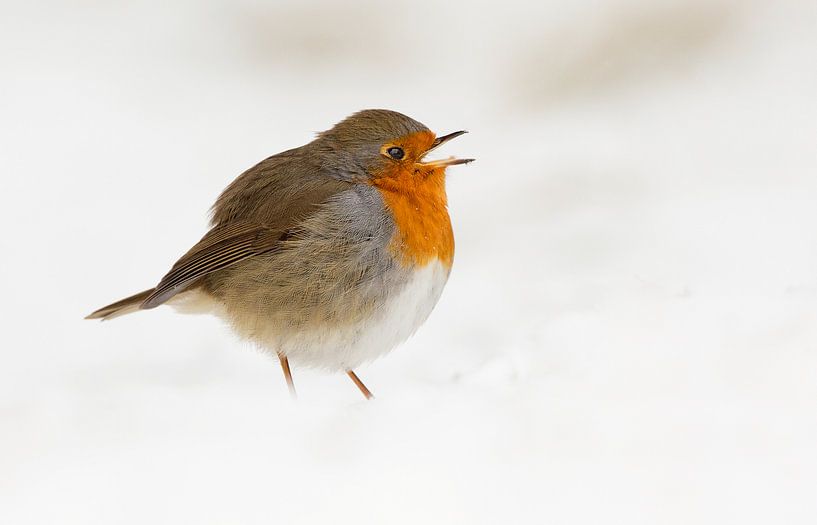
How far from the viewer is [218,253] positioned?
4.09m

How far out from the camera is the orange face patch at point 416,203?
3.86 metres

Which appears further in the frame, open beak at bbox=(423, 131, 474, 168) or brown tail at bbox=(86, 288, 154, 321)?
brown tail at bbox=(86, 288, 154, 321)

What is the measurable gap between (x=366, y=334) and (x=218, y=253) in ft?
2.26

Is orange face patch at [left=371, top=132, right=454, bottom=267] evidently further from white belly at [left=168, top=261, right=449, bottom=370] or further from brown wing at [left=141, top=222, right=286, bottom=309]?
brown wing at [left=141, top=222, right=286, bottom=309]

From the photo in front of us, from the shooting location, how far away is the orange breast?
3848 mm

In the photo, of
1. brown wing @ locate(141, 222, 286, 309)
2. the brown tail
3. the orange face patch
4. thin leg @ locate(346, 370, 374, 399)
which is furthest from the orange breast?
the brown tail

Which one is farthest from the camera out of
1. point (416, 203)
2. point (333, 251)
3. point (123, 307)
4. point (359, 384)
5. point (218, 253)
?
point (123, 307)

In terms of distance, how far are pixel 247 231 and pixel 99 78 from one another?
4099 mm

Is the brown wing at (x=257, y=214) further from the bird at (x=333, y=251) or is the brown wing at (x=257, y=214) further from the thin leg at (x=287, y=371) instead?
the thin leg at (x=287, y=371)

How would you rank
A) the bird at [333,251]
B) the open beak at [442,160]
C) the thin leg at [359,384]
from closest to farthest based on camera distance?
Result: the bird at [333,251] < the open beak at [442,160] < the thin leg at [359,384]

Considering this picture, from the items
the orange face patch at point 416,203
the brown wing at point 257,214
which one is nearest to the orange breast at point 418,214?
the orange face patch at point 416,203

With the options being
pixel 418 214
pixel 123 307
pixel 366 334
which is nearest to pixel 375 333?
pixel 366 334

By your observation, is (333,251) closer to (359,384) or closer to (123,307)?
(359,384)

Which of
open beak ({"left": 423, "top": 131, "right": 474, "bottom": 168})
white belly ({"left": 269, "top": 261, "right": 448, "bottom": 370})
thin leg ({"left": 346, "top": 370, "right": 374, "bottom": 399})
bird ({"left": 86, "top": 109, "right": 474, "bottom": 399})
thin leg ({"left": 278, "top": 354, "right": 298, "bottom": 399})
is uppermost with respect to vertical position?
open beak ({"left": 423, "top": 131, "right": 474, "bottom": 168})
